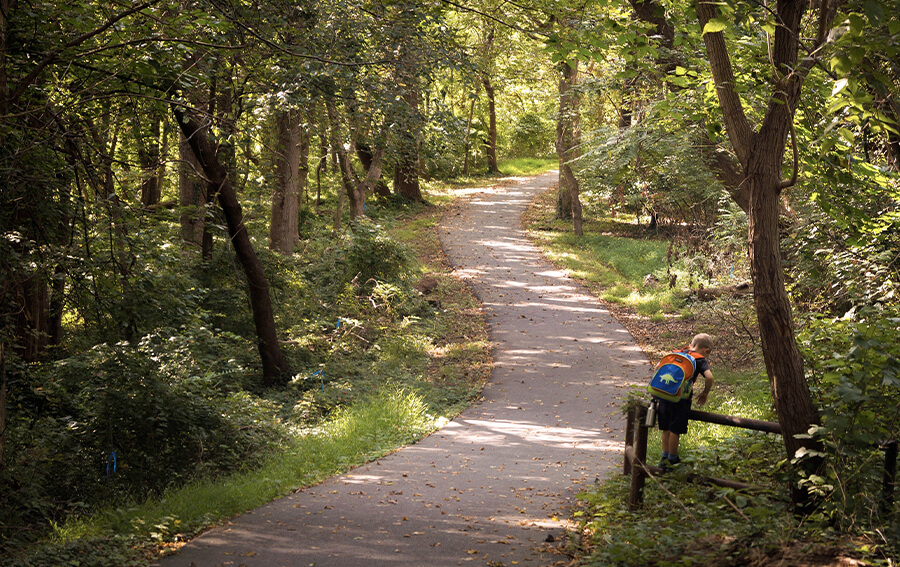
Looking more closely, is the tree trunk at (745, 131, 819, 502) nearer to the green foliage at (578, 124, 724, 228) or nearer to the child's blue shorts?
the child's blue shorts

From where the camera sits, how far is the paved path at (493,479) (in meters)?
5.79

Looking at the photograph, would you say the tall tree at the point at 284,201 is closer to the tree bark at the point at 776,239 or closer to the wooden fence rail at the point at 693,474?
the wooden fence rail at the point at 693,474

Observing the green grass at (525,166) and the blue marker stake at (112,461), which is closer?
the blue marker stake at (112,461)

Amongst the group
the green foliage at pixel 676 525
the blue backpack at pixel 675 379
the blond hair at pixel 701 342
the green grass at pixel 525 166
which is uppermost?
the green grass at pixel 525 166

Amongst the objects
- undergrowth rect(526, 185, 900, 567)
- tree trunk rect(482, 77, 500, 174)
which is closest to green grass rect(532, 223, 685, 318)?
undergrowth rect(526, 185, 900, 567)

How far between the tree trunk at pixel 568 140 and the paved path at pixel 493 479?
769 centimetres

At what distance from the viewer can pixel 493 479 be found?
27.2 feet

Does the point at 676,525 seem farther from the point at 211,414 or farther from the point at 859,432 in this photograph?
the point at 211,414

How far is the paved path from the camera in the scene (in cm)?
579

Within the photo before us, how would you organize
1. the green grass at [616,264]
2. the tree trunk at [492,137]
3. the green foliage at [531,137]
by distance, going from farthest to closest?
1. the green foliage at [531,137]
2. the tree trunk at [492,137]
3. the green grass at [616,264]

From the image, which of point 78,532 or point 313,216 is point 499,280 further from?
point 78,532

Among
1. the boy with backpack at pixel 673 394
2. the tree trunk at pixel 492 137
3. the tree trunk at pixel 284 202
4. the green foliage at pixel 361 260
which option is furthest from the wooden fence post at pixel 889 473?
the tree trunk at pixel 492 137

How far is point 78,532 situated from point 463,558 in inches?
136

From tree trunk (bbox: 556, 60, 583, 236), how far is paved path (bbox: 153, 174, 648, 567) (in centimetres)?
769
